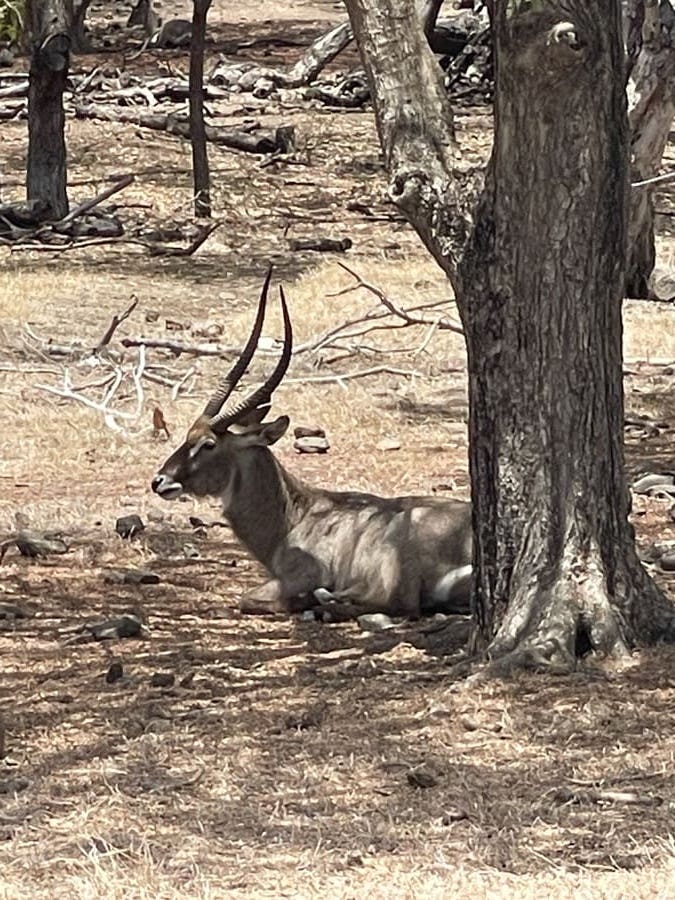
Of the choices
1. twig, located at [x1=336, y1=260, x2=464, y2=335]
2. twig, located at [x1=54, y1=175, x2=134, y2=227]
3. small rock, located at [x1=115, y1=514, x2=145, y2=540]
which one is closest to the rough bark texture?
twig, located at [x1=336, y1=260, x2=464, y2=335]

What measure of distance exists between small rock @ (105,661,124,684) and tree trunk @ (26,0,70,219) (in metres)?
13.8

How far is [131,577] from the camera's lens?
9.98 metres

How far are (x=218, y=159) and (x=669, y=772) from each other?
19618 millimetres

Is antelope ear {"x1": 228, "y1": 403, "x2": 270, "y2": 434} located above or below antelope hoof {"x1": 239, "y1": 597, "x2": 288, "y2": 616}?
above

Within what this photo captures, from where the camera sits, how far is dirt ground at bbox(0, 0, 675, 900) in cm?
573

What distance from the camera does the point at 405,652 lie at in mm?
8398

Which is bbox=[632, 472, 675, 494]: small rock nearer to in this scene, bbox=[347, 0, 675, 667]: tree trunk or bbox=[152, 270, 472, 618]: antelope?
bbox=[152, 270, 472, 618]: antelope

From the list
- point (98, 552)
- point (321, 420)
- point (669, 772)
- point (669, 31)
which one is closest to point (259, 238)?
point (669, 31)

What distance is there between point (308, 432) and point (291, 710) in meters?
5.66

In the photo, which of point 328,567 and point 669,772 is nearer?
point 669,772

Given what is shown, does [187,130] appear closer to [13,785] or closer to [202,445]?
[202,445]

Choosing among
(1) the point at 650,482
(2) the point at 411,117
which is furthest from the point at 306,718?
(1) the point at 650,482

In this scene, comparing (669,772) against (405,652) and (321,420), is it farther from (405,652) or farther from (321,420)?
(321,420)

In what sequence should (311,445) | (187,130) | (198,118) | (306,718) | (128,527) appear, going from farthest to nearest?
1. (187,130)
2. (198,118)
3. (311,445)
4. (128,527)
5. (306,718)
